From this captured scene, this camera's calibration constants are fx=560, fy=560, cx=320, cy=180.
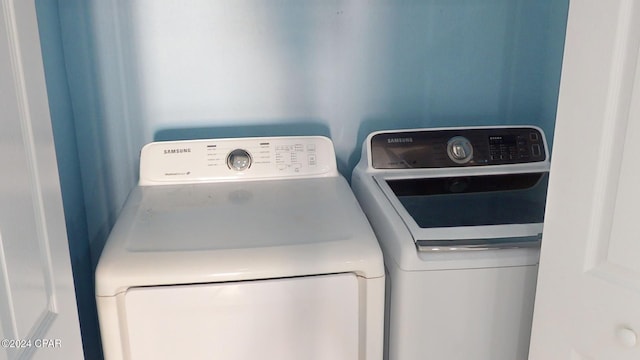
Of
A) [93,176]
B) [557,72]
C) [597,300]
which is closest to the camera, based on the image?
[597,300]

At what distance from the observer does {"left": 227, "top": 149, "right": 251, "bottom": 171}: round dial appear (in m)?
1.71

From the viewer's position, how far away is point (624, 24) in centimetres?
89

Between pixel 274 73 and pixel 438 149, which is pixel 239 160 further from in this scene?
pixel 438 149

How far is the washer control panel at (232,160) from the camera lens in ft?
5.58

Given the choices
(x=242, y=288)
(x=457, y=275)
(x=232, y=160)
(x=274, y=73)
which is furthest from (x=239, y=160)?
(x=457, y=275)

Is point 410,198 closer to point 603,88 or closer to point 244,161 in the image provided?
point 244,161

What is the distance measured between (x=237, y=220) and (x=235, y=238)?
118 mm

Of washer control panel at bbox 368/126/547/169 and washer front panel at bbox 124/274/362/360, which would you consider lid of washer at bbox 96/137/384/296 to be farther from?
washer control panel at bbox 368/126/547/169

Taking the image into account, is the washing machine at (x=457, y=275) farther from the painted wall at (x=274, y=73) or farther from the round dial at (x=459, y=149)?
the painted wall at (x=274, y=73)

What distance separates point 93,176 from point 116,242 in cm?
64

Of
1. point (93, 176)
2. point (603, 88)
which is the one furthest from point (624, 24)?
point (93, 176)

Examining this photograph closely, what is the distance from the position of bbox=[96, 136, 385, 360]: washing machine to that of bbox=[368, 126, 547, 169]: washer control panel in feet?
1.27

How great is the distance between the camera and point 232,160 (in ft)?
5.64

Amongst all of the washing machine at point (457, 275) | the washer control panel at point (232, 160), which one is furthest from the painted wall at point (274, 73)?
the washing machine at point (457, 275)
